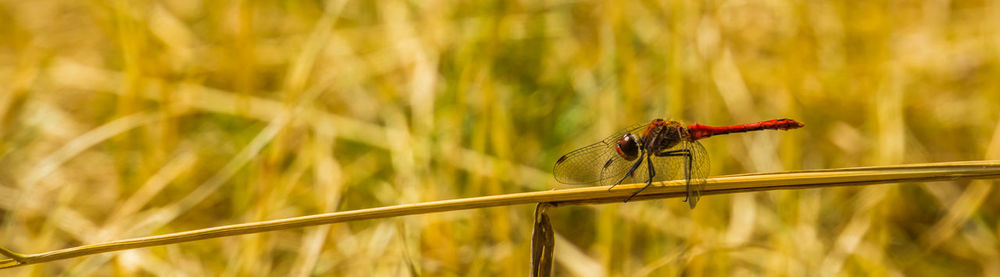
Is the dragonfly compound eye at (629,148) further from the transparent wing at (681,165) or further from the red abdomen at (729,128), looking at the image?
the red abdomen at (729,128)

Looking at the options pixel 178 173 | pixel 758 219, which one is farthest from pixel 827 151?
pixel 178 173

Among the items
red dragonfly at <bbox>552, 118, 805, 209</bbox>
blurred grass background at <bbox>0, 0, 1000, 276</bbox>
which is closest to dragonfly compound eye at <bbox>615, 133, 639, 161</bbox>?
red dragonfly at <bbox>552, 118, 805, 209</bbox>

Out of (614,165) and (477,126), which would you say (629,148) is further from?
(477,126)

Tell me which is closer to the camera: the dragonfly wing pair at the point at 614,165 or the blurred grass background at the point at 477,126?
the dragonfly wing pair at the point at 614,165

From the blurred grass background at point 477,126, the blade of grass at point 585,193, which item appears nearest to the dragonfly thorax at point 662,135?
the blurred grass background at point 477,126

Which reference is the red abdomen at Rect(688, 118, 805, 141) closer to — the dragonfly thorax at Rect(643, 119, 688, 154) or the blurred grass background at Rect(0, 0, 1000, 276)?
the dragonfly thorax at Rect(643, 119, 688, 154)

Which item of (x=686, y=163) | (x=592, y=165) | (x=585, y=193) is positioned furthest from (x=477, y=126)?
(x=585, y=193)
